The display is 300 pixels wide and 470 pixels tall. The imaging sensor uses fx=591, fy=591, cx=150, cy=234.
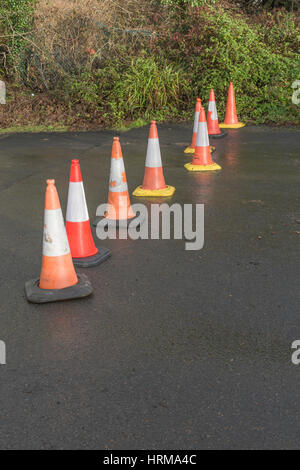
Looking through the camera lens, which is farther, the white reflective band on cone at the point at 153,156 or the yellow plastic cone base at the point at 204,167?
the yellow plastic cone base at the point at 204,167

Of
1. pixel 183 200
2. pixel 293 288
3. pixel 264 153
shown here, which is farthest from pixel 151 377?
pixel 264 153

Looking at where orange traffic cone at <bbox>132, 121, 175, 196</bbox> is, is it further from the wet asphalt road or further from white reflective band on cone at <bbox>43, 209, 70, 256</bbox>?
white reflective band on cone at <bbox>43, 209, 70, 256</bbox>

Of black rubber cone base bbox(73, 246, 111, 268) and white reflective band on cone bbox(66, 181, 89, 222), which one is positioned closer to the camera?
black rubber cone base bbox(73, 246, 111, 268)

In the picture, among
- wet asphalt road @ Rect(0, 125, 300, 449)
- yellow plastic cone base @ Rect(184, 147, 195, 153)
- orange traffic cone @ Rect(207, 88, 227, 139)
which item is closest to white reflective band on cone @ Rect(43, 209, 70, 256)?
wet asphalt road @ Rect(0, 125, 300, 449)

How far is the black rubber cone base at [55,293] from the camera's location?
4398mm

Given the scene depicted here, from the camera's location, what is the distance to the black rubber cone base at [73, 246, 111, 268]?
5.14 meters

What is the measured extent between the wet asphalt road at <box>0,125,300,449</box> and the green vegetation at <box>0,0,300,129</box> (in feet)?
23.3

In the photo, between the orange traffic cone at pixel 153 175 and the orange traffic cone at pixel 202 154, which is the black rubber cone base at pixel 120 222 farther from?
the orange traffic cone at pixel 202 154
